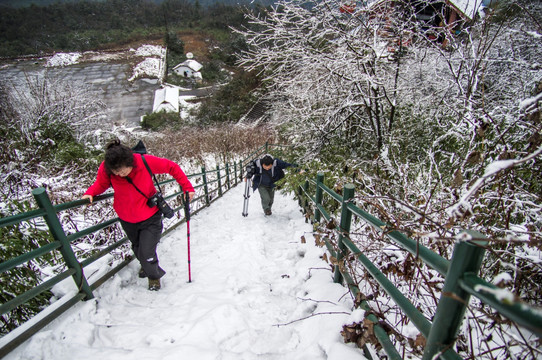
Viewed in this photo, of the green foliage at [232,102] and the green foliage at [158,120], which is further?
the green foliage at [158,120]

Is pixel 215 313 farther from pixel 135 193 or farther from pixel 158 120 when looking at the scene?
pixel 158 120

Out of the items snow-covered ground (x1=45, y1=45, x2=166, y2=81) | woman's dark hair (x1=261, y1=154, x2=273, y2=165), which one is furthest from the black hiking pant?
snow-covered ground (x1=45, y1=45, x2=166, y2=81)

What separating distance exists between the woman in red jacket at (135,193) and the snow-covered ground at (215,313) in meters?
0.45

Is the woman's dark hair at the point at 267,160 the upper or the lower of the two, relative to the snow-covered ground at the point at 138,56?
lower

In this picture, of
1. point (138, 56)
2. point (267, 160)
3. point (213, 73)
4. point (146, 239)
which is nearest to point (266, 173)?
point (267, 160)

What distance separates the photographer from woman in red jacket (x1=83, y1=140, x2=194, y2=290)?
97.4 inches

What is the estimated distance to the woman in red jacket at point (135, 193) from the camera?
8.12ft

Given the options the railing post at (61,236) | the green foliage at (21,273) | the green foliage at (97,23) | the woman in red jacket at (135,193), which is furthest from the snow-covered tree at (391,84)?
the green foliage at (97,23)

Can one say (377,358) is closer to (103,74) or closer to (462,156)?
(462,156)

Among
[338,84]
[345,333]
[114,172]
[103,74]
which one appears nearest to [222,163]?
[338,84]

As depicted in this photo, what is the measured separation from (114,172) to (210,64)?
71.3 m

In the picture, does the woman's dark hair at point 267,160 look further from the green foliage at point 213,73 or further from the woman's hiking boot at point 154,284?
the green foliage at point 213,73

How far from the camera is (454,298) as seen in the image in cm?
89

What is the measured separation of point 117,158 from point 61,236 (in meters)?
0.90
